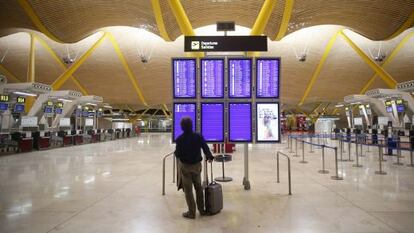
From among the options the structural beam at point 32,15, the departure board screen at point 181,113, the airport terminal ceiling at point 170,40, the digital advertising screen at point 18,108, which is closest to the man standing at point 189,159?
the departure board screen at point 181,113

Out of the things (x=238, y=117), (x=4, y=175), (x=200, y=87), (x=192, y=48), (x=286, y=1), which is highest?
(x=286, y=1)

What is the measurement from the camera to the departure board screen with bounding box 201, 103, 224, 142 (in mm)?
6016

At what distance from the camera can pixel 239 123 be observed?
612cm

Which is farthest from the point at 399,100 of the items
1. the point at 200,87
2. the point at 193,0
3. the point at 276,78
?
the point at 200,87

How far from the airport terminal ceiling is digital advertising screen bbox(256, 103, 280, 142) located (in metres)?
12.4

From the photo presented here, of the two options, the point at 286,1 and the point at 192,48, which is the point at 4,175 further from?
the point at 286,1

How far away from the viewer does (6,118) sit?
60.4ft

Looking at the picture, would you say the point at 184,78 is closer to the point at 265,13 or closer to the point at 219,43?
the point at 219,43

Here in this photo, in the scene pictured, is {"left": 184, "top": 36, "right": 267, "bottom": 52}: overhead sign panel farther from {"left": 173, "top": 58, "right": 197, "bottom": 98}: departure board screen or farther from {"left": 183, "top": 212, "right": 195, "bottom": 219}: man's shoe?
{"left": 183, "top": 212, "right": 195, "bottom": 219}: man's shoe

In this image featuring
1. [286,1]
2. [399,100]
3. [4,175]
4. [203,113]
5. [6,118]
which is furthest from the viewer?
[399,100]

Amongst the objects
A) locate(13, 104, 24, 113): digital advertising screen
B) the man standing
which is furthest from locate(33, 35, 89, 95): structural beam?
the man standing

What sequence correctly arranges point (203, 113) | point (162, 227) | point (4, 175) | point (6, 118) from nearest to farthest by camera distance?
1. point (162, 227)
2. point (203, 113)
3. point (4, 175)
4. point (6, 118)

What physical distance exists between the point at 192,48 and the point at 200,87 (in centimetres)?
86

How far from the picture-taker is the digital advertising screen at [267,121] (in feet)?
20.1
